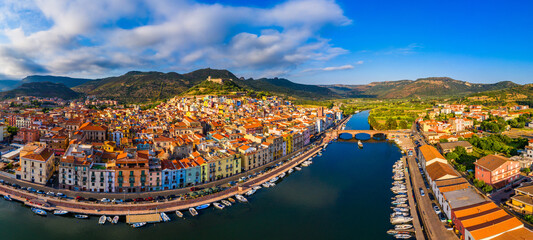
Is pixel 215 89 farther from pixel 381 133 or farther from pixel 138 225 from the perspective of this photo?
pixel 138 225

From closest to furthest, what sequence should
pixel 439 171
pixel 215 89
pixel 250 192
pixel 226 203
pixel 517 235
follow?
pixel 517 235 → pixel 226 203 → pixel 439 171 → pixel 250 192 → pixel 215 89

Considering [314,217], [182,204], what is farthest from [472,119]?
[182,204]

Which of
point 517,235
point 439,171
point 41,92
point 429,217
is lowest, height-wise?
point 429,217

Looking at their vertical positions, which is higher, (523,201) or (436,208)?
(523,201)

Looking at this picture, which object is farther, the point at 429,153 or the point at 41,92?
the point at 41,92

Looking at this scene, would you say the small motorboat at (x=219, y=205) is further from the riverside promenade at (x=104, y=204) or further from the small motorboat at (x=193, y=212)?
the small motorboat at (x=193, y=212)

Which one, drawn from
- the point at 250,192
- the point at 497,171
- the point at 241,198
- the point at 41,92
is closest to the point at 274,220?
the point at 241,198
